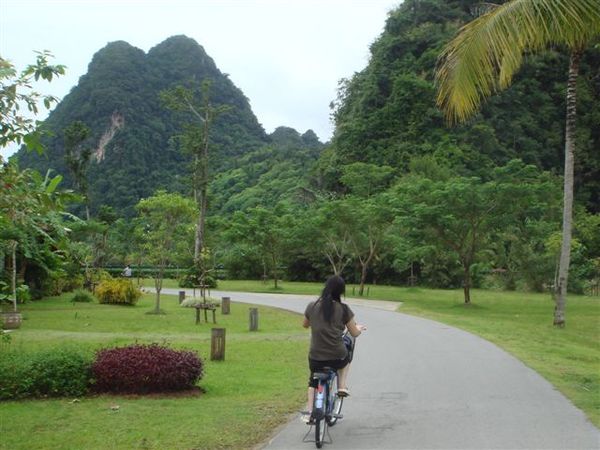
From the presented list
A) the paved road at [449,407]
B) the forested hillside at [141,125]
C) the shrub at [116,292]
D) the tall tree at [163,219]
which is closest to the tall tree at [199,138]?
the shrub at [116,292]

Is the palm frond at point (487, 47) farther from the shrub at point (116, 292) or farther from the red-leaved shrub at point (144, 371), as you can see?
the shrub at point (116, 292)

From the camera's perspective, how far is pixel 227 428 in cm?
700

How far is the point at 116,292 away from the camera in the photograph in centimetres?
2875

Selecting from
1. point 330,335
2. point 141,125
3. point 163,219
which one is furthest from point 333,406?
point 141,125

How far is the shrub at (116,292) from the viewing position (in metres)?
28.7

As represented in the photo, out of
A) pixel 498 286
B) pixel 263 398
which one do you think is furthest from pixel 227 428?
pixel 498 286

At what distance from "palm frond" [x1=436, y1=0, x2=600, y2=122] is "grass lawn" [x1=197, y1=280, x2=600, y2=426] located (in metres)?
4.81

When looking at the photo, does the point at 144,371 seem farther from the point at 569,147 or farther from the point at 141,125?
the point at 141,125

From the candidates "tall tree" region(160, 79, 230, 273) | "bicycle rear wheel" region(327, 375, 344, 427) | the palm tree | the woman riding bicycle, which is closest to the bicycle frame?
"bicycle rear wheel" region(327, 375, 344, 427)

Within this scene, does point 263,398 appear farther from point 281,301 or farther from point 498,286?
point 498,286

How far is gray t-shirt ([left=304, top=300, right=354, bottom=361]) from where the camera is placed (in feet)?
21.9

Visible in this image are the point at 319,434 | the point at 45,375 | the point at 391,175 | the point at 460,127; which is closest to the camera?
the point at 319,434

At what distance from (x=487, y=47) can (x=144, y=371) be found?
7.60m

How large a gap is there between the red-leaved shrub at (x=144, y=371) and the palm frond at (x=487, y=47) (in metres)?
6.17
